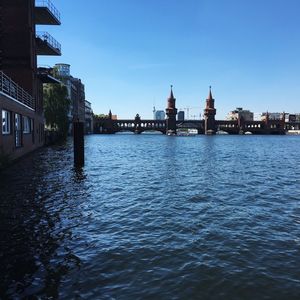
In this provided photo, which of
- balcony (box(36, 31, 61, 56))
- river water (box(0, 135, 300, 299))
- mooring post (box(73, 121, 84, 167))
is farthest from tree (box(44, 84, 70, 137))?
river water (box(0, 135, 300, 299))

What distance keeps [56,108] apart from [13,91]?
45096 mm

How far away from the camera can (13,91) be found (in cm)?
3547

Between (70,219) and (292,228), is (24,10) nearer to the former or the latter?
(70,219)

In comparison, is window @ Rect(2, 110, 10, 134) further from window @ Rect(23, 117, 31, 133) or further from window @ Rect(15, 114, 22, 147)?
window @ Rect(23, 117, 31, 133)

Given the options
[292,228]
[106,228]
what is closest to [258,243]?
[292,228]

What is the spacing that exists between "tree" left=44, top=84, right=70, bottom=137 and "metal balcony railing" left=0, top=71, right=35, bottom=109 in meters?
27.0

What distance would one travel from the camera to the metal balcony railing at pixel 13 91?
30391 mm

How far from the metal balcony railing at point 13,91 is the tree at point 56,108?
2700 cm

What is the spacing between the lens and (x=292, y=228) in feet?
45.0

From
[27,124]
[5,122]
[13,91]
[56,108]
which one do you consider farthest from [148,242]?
[56,108]

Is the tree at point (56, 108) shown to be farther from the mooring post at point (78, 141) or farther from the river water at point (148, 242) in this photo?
the river water at point (148, 242)

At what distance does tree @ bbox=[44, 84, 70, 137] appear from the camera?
79.4 meters

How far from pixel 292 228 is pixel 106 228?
6.56 m

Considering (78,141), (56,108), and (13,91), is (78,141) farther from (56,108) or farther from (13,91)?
(56,108)
